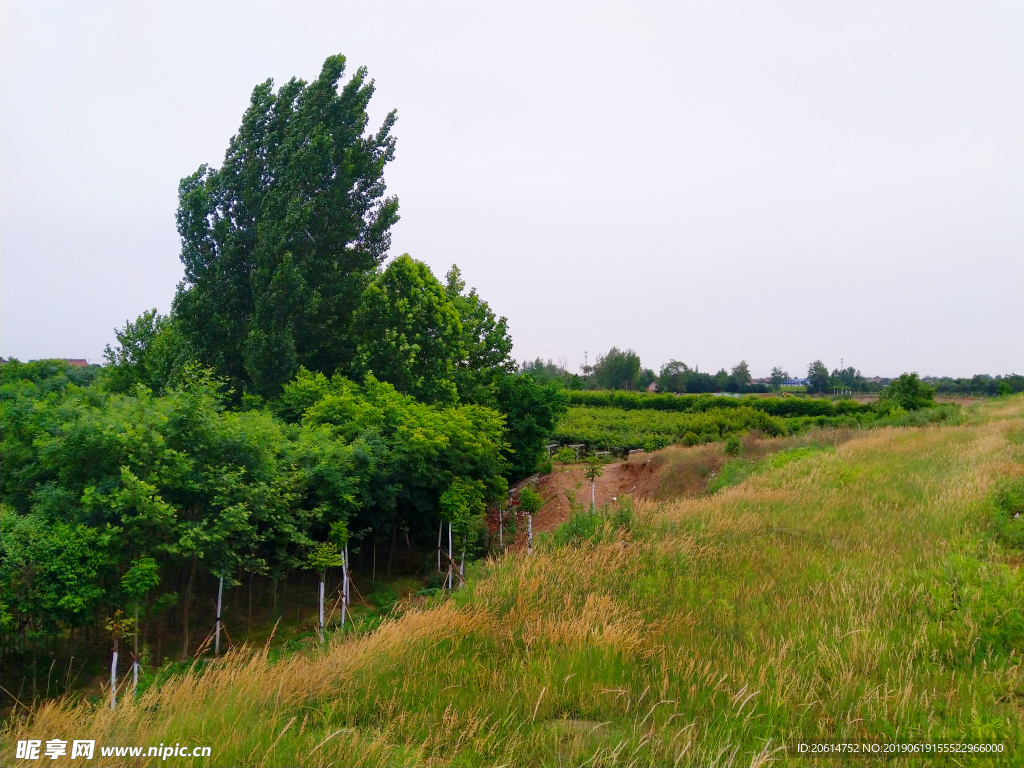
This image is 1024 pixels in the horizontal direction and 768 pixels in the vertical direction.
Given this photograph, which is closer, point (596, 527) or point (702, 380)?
point (596, 527)

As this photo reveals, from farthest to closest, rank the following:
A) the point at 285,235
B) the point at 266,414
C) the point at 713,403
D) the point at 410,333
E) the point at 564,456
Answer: the point at 713,403 → the point at 564,456 → the point at 410,333 → the point at 285,235 → the point at 266,414

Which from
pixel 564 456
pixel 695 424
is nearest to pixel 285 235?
pixel 564 456

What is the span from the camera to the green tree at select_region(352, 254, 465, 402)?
68.8 feet

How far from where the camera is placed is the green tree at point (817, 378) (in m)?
74.4

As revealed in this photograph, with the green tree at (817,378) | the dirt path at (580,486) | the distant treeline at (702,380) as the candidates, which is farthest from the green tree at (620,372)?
the dirt path at (580,486)

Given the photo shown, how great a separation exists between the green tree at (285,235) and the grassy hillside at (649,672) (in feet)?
41.2

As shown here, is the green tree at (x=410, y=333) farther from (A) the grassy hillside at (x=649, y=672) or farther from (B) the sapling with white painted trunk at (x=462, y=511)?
(A) the grassy hillside at (x=649, y=672)

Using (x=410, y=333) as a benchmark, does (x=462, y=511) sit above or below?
below

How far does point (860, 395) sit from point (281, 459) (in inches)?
2675

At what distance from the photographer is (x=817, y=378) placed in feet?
246

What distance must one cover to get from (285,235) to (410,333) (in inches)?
213

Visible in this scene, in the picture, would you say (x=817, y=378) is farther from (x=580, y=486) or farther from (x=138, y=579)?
(x=138, y=579)

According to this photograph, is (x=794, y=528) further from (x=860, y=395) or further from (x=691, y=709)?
(x=860, y=395)

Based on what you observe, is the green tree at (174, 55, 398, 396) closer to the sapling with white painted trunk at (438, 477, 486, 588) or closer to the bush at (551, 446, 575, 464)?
the sapling with white painted trunk at (438, 477, 486, 588)
